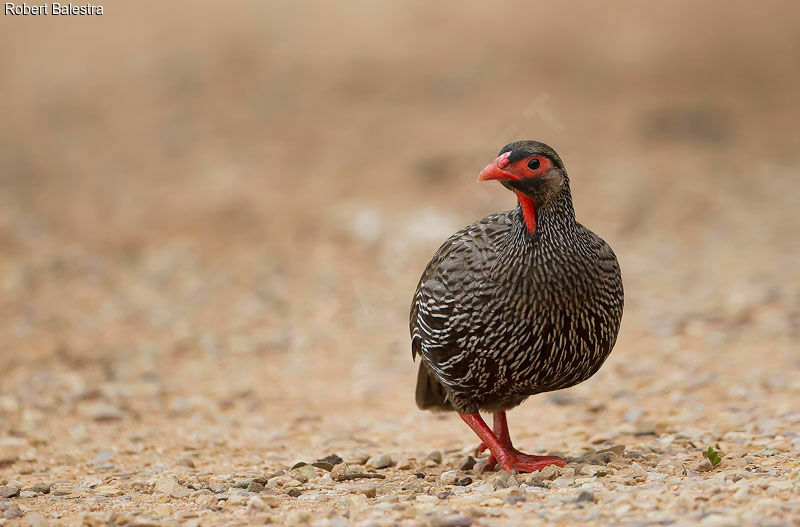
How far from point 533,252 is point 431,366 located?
3.13ft

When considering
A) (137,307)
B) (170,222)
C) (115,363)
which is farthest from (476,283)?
(170,222)

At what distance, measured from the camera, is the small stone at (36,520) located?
15.0 ft

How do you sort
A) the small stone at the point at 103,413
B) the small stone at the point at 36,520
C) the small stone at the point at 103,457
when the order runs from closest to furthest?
the small stone at the point at 36,520 → the small stone at the point at 103,457 → the small stone at the point at 103,413

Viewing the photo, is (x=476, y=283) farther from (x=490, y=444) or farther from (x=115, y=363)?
(x=115, y=363)

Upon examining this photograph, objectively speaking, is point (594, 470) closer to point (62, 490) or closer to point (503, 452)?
point (503, 452)

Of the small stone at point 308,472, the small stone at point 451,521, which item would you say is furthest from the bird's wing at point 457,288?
the small stone at point 451,521

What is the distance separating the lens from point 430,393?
6.24 meters

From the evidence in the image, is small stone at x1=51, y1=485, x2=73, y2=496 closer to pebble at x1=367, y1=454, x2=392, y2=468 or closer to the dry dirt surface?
the dry dirt surface

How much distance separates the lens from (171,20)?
64.4ft

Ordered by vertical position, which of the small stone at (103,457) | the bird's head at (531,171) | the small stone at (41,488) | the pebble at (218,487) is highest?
the bird's head at (531,171)

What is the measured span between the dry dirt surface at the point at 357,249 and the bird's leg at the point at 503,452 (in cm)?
12

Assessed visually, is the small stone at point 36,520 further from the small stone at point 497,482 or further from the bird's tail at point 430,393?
the bird's tail at point 430,393

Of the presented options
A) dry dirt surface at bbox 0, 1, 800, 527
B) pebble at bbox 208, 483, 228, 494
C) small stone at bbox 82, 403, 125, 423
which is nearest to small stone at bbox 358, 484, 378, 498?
dry dirt surface at bbox 0, 1, 800, 527

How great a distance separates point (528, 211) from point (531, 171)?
24 cm
